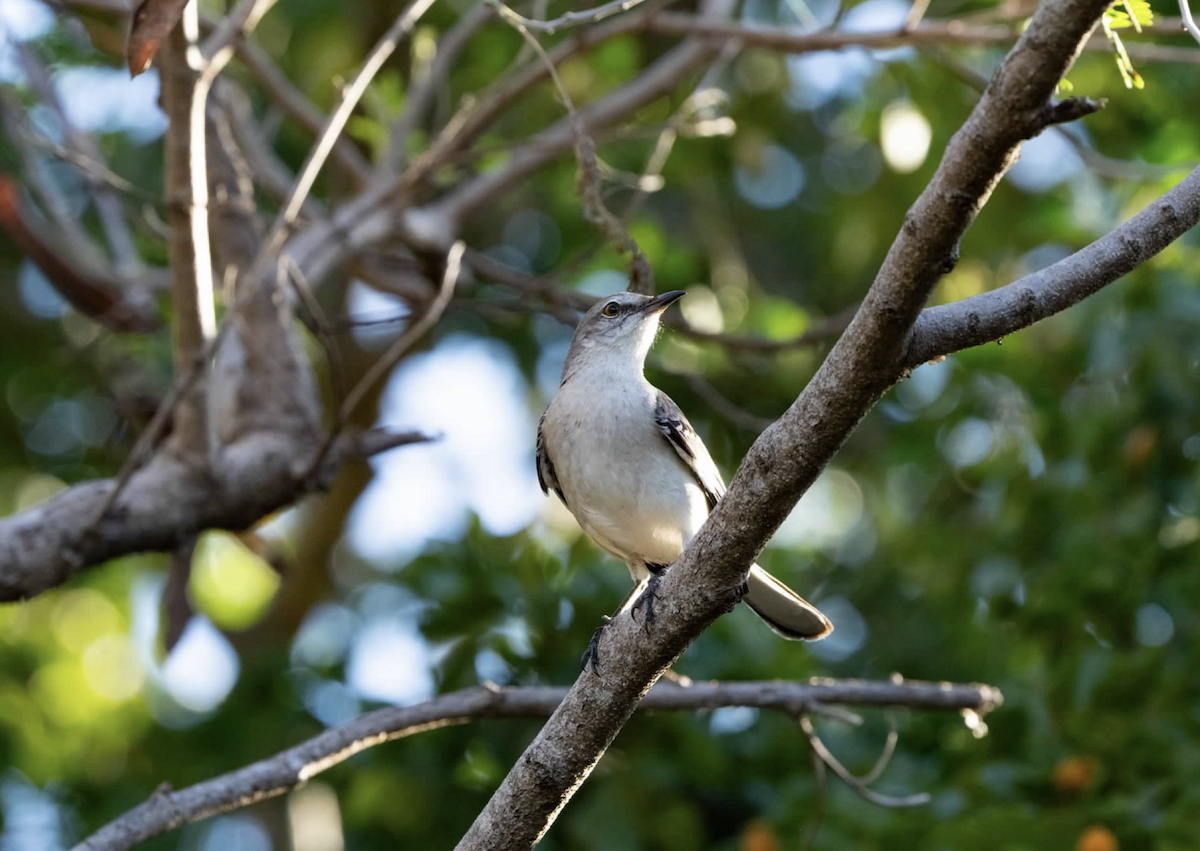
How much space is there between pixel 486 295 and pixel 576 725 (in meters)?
5.81

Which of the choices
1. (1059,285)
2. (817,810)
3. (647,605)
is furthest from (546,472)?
(1059,285)

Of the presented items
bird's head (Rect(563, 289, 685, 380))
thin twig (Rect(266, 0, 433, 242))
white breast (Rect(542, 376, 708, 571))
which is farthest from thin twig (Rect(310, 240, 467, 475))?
bird's head (Rect(563, 289, 685, 380))

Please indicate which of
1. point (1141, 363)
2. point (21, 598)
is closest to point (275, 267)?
point (21, 598)

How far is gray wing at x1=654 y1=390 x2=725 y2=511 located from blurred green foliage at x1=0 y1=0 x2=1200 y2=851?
109cm

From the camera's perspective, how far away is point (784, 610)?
474 cm

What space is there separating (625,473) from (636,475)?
43 mm

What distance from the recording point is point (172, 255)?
15.2 ft

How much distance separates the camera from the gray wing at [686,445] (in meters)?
4.86

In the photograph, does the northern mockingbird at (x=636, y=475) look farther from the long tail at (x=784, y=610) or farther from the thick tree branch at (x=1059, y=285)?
the thick tree branch at (x=1059, y=285)

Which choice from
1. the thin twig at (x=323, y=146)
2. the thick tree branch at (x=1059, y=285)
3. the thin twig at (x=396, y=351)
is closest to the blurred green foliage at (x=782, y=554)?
the thin twig at (x=323, y=146)

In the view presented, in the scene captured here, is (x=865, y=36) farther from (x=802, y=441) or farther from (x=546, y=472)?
(x=802, y=441)

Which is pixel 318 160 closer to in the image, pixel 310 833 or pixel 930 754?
pixel 930 754

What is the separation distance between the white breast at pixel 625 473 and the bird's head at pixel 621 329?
329 mm

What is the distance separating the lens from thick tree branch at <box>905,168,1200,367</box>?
8.27 feet
